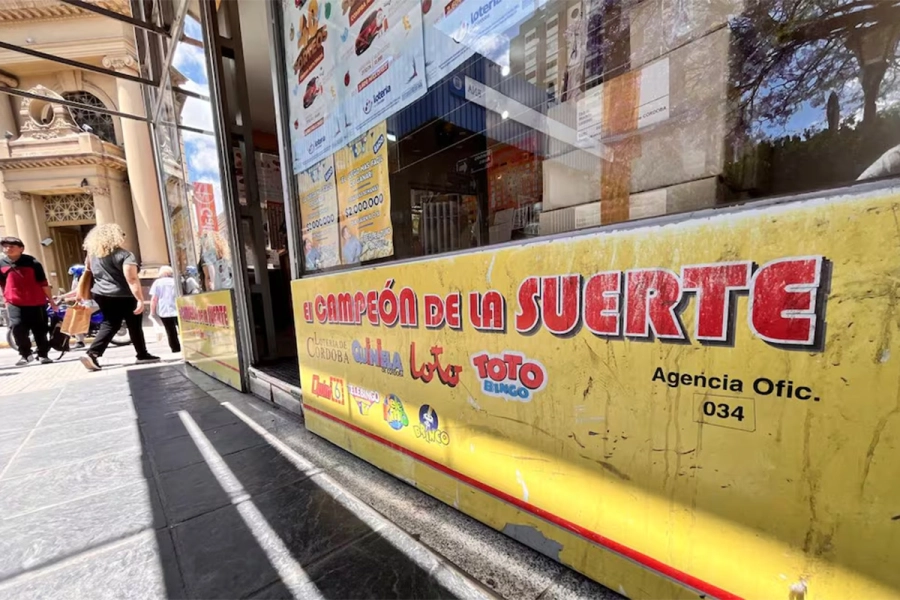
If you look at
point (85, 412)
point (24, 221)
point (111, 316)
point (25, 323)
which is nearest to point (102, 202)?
point (24, 221)

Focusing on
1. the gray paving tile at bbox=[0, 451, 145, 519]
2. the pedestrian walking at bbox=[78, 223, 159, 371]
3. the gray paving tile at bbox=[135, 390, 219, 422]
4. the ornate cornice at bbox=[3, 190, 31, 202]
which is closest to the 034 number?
the gray paving tile at bbox=[0, 451, 145, 519]

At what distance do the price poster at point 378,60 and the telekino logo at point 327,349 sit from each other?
131 centimetres

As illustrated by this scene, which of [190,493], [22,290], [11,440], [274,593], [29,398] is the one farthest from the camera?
[22,290]

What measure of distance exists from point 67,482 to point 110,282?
4.10 metres

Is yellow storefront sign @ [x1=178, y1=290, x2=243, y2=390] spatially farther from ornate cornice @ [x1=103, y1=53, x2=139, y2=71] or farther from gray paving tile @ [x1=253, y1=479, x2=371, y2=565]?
ornate cornice @ [x1=103, y1=53, x2=139, y2=71]

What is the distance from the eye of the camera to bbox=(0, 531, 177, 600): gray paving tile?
4.42 ft

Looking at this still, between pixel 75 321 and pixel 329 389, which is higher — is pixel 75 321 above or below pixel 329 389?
above

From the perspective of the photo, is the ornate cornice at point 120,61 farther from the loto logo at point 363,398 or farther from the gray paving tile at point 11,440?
the loto logo at point 363,398


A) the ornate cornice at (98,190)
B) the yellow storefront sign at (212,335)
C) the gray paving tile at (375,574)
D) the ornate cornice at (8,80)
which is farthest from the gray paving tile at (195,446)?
the ornate cornice at (8,80)

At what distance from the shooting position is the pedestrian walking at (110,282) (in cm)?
511

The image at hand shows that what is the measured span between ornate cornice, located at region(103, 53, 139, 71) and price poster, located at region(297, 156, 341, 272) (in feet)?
54.4

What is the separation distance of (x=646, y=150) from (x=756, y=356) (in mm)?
712

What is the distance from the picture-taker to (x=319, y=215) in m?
2.61

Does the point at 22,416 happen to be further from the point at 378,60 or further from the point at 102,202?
the point at 102,202
